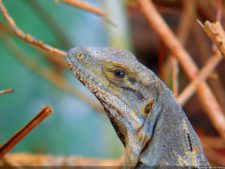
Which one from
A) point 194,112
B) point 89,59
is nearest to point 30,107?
point 194,112

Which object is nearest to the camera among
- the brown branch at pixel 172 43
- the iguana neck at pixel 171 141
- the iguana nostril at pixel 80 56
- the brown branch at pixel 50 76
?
the iguana neck at pixel 171 141

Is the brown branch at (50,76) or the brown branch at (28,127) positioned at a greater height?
the brown branch at (28,127)

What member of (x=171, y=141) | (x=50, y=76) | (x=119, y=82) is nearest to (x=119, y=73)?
(x=119, y=82)

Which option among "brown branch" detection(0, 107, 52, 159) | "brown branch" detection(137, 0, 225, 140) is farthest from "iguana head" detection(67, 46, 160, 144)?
"brown branch" detection(137, 0, 225, 140)

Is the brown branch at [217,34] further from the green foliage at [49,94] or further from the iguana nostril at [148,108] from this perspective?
the green foliage at [49,94]

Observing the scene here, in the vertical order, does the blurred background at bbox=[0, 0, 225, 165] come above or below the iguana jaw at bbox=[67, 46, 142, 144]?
below

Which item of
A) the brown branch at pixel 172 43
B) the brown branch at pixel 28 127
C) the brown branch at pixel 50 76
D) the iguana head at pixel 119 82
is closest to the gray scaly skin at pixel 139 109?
the iguana head at pixel 119 82

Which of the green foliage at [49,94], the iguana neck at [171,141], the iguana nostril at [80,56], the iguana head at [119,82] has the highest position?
the iguana nostril at [80,56]

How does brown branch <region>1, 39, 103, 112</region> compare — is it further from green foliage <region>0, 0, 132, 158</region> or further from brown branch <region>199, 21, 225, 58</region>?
brown branch <region>199, 21, 225, 58</region>
